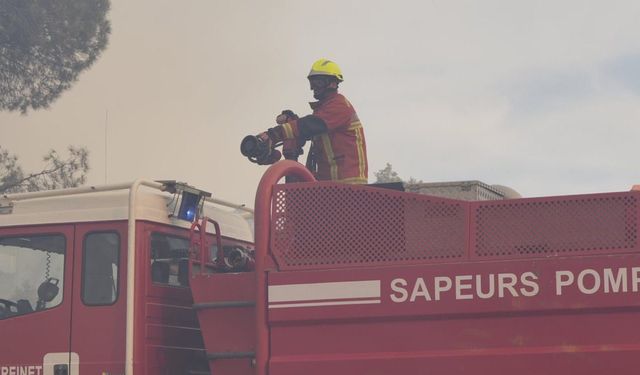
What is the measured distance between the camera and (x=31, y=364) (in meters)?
7.52

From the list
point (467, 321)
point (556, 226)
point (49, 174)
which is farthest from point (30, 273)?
point (49, 174)

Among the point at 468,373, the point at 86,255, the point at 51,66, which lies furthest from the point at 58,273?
the point at 51,66

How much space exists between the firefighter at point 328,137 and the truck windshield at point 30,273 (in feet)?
5.21

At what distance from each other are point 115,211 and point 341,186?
1777 mm

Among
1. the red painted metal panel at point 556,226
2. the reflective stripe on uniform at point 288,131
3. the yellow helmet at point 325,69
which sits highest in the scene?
the yellow helmet at point 325,69

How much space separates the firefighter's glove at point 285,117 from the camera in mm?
8344

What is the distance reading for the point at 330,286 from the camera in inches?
254

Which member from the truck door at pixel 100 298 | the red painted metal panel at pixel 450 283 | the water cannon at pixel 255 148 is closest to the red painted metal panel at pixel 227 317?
the red painted metal panel at pixel 450 283

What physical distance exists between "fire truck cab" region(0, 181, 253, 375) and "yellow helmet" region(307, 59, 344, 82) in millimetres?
1412

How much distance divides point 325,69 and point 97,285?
94.7 inches

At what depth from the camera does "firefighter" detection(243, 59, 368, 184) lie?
7.94m

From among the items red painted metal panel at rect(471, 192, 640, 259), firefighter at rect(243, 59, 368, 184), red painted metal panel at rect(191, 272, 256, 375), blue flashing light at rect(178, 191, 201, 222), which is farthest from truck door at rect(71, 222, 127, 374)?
red painted metal panel at rect(471, 192, 640, 259)

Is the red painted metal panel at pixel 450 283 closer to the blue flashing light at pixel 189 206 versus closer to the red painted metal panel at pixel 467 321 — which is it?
Answer: the red painted metal panel at pixel 467 321

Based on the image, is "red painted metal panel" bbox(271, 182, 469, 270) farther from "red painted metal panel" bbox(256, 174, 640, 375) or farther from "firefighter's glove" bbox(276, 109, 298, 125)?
"firefighter's glove" bbox(276, 109, 298, 125)
